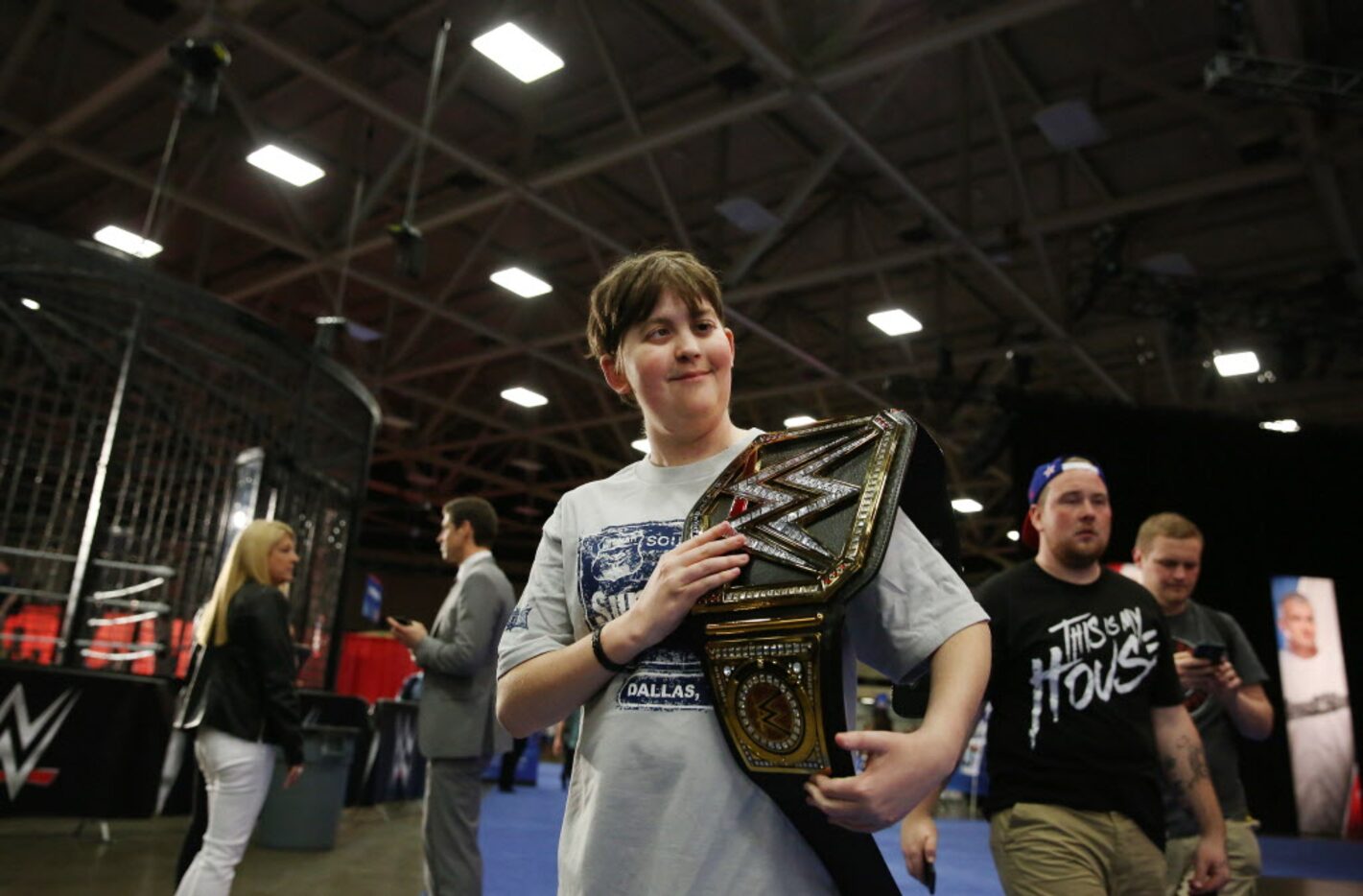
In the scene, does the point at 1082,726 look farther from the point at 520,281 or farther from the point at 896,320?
the point at 520,281

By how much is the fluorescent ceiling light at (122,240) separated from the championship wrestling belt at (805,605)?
10.6 meters

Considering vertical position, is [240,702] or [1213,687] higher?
[1213,687]

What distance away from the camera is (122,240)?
10125 mm

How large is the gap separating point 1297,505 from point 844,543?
1084cm

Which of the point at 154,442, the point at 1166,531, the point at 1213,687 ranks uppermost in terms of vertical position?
the point at 154,442

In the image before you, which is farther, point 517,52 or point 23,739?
point 517,52

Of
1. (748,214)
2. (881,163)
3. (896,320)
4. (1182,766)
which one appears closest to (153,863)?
(1182,766)

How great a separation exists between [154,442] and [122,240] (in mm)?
4220

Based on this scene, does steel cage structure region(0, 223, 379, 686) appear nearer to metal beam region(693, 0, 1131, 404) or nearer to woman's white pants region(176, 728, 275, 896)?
woman's white pants region(176, 728, 275, 896)

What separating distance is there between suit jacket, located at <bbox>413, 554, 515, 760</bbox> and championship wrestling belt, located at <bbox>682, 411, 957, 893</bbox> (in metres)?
2.77

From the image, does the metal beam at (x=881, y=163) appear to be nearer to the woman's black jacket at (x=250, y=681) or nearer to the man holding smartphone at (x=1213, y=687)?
the man holding smartphone at (x=1213, y=687)

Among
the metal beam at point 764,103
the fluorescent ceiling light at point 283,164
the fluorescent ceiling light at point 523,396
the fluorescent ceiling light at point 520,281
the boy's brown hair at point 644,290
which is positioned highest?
the metal beam at point 764,103

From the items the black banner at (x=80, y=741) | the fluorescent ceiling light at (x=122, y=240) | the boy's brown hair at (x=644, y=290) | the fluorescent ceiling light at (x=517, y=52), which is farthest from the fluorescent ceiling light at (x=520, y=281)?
the boy's brown hair at (x=644, y=290)

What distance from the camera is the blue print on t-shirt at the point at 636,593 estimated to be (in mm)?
1034
